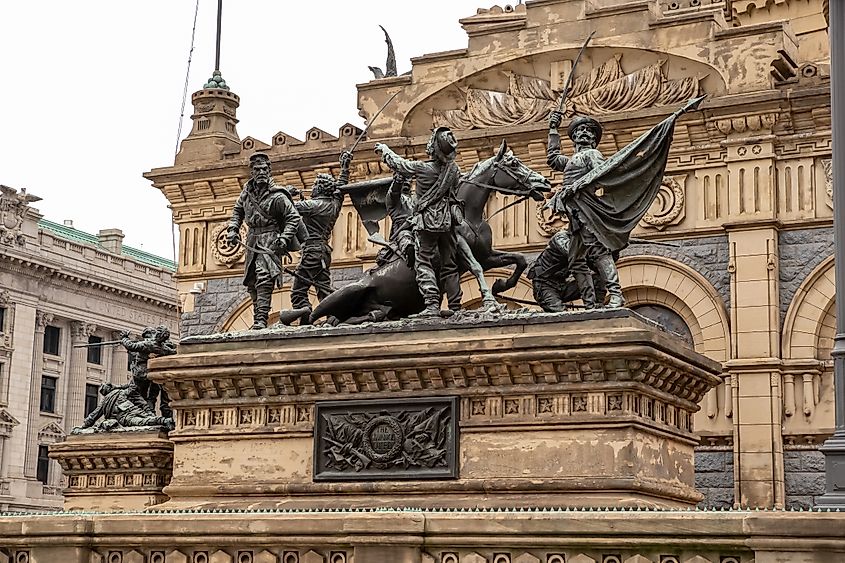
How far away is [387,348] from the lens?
16672 mm

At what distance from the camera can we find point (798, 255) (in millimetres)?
27594

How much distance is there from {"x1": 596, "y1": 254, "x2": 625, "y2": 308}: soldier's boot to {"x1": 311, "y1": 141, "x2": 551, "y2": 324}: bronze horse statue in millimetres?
1182

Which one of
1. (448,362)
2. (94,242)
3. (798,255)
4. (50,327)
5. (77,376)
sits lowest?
(448,362)

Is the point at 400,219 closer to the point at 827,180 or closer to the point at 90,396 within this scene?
the point at 827,180

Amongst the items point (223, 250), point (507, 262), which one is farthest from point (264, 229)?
point (223, 250)

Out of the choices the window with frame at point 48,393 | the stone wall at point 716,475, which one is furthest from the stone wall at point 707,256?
the window with frame at point 48,393

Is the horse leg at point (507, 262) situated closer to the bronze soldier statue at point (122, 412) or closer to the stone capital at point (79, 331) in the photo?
the bronze soldier statue at point (122, 412)

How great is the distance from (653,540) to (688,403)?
615cm

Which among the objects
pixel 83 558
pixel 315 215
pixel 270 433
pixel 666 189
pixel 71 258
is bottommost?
pixel 83 558

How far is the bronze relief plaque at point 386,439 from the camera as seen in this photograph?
16.2 metres

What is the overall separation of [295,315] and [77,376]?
5323 cm

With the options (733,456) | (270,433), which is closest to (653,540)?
(270,433)

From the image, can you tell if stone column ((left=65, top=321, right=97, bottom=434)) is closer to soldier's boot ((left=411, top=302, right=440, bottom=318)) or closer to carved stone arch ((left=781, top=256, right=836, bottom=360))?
carved stone arch ((left=781, top=256, right=836, bottom=360))

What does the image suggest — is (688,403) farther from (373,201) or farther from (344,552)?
(344,552)
